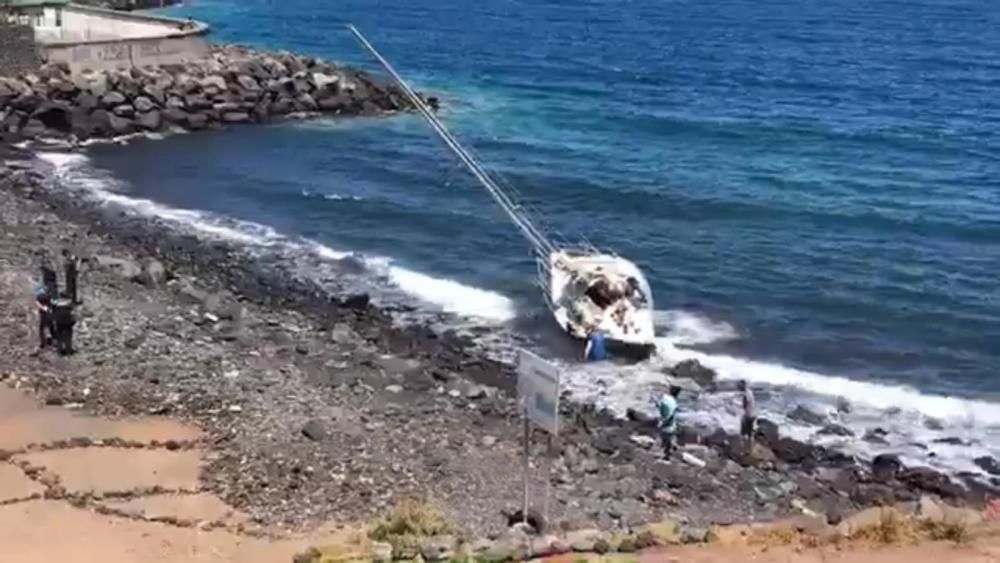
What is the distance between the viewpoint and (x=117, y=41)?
5397 centimetres

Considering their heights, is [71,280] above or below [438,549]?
below

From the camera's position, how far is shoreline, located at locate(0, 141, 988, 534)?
19656mm

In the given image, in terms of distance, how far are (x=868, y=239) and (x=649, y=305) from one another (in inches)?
429

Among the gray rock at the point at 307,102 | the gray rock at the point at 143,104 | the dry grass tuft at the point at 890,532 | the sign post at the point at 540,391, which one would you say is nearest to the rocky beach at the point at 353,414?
the dry grass tuft at the point at 890,532

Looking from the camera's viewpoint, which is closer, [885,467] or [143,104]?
[885,467]

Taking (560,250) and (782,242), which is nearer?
(560,250)

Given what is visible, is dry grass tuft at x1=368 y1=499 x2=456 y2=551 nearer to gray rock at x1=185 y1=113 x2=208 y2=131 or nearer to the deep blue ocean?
the deep blue ocean

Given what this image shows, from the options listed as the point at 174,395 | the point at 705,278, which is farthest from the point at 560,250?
the point at 174,395

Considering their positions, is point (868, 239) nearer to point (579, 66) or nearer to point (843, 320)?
point (843, 320)

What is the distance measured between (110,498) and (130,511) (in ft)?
1.82

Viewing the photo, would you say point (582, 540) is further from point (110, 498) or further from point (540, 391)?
point (110, 498)

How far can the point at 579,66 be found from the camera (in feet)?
244

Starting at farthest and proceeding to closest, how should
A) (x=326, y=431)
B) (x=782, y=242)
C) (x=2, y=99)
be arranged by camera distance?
(x=2, y=99), (x=782, y=242), (x=326, y=431)

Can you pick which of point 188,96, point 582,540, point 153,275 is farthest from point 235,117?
point 582,540
